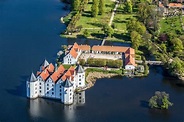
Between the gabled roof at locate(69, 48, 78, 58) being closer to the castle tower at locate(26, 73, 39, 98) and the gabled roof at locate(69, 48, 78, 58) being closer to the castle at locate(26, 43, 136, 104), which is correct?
the castle at locate(26, 43, 136, 104)

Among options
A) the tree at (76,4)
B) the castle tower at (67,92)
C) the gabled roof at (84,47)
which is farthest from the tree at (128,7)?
the castle tower at (67,92)

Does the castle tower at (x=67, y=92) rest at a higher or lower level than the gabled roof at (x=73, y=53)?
lower

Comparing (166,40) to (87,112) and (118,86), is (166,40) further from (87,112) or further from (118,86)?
(87,112)

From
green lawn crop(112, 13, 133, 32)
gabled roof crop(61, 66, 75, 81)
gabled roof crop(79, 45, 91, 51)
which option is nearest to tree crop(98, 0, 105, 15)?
green lawn crop(112, 13, 133, 32)

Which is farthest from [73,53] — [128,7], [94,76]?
[128,7]

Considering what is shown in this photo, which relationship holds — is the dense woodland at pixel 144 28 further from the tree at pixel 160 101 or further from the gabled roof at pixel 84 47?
the tree at pixel 160 101

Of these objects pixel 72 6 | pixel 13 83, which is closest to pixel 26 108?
pixel 13 83
